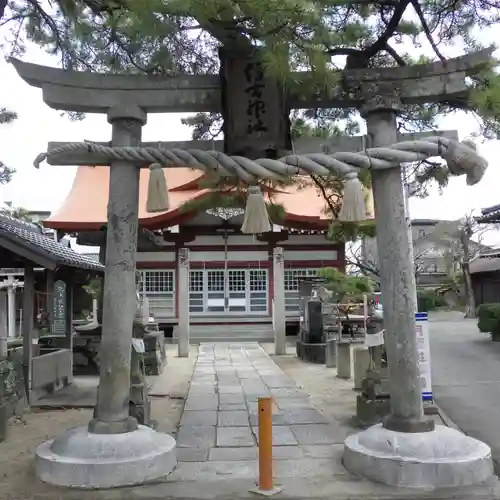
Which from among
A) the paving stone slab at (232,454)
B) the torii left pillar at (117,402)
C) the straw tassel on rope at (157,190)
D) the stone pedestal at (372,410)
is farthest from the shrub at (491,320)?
the straw tassel on rope at (157,190)

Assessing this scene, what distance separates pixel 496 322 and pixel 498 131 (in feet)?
52.0

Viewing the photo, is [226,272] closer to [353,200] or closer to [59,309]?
[59,309]

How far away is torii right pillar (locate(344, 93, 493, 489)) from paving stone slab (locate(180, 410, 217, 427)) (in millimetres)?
2958

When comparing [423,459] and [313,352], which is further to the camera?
[313,352]

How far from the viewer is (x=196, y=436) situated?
25.1 ft

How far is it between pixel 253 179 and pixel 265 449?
2670mm

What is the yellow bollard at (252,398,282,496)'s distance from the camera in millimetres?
5293

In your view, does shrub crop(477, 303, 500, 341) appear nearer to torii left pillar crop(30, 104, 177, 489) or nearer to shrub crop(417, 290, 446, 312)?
torii left pillar crop(30, 104, 177, 489)

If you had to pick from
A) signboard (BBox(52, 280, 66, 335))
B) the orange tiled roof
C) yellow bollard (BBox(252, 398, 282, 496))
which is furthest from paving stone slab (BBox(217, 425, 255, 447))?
the orange tiled roof

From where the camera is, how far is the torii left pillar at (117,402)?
547cm

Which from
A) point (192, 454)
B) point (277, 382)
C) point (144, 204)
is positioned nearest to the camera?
point (192, 454)

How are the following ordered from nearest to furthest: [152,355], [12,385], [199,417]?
1. [199,417]
2. [12,385]
3. [152,355]

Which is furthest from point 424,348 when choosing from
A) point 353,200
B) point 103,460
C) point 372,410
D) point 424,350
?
point 103,460

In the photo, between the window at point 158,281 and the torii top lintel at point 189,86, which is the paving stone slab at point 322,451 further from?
the window at point 158,281
